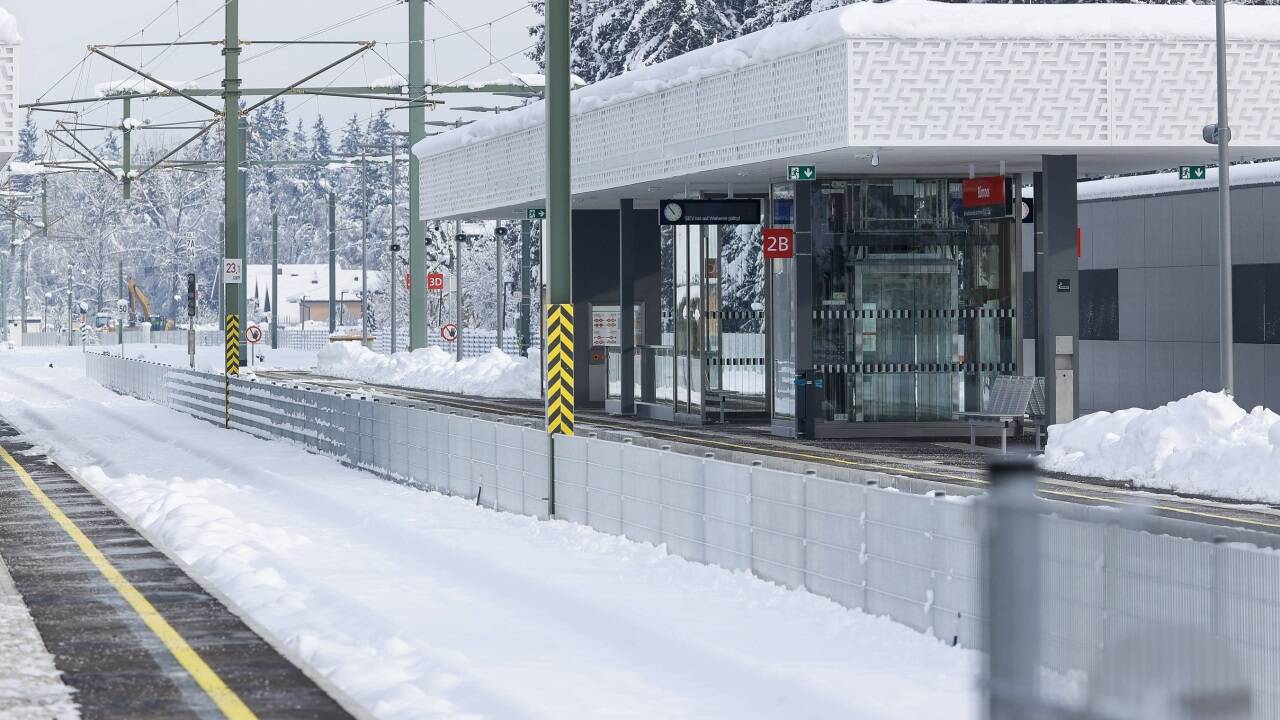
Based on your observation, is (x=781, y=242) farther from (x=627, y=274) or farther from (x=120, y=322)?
(x=120, y=322)

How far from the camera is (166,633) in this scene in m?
13.1

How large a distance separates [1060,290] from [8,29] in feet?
59.4

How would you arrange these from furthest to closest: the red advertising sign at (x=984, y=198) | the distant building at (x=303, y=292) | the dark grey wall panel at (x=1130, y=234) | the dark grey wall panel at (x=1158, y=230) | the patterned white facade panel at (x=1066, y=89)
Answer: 1. the distant building at (x=303, y=292)
2. the dark grey wall panel at (x=1130, y=234)
3. the dark grey wall panel at (x=1158, y=230)
4. the red advertising sign at (x=984, y=198)
5. the patterned white facade panel at (x=1066, y=89)

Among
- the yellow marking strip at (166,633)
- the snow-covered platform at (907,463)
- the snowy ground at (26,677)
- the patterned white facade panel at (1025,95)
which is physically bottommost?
the snowy ground at (26,677)

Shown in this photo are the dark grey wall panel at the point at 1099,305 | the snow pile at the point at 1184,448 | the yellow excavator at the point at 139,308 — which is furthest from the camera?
the yellow excavator at the point at 139,308

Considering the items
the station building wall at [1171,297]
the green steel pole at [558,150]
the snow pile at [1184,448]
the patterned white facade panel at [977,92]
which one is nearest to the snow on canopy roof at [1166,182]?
the station building wall at [1171,297]

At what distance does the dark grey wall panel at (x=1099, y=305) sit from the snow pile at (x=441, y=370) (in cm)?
1743

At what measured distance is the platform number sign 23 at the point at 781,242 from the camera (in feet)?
107

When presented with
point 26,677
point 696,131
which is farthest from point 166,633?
point 696,131

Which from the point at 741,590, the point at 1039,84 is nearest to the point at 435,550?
the point at 741,590

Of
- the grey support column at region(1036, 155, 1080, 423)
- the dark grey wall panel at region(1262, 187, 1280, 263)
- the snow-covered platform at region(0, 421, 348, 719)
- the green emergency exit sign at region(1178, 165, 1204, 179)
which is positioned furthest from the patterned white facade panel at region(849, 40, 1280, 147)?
the snow-covered platform at region(0, 421, 348, 719)

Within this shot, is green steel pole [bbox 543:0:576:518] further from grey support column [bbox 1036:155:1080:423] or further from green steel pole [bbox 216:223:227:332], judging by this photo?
green steel pole [bbox 216:223:227:332]

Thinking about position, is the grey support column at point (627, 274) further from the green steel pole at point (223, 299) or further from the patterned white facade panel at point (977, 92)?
the patterned white facade panel at point (977, 92)

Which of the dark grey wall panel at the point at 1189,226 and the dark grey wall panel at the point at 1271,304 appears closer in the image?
the dark grey wall panel at the point at 1271,304
